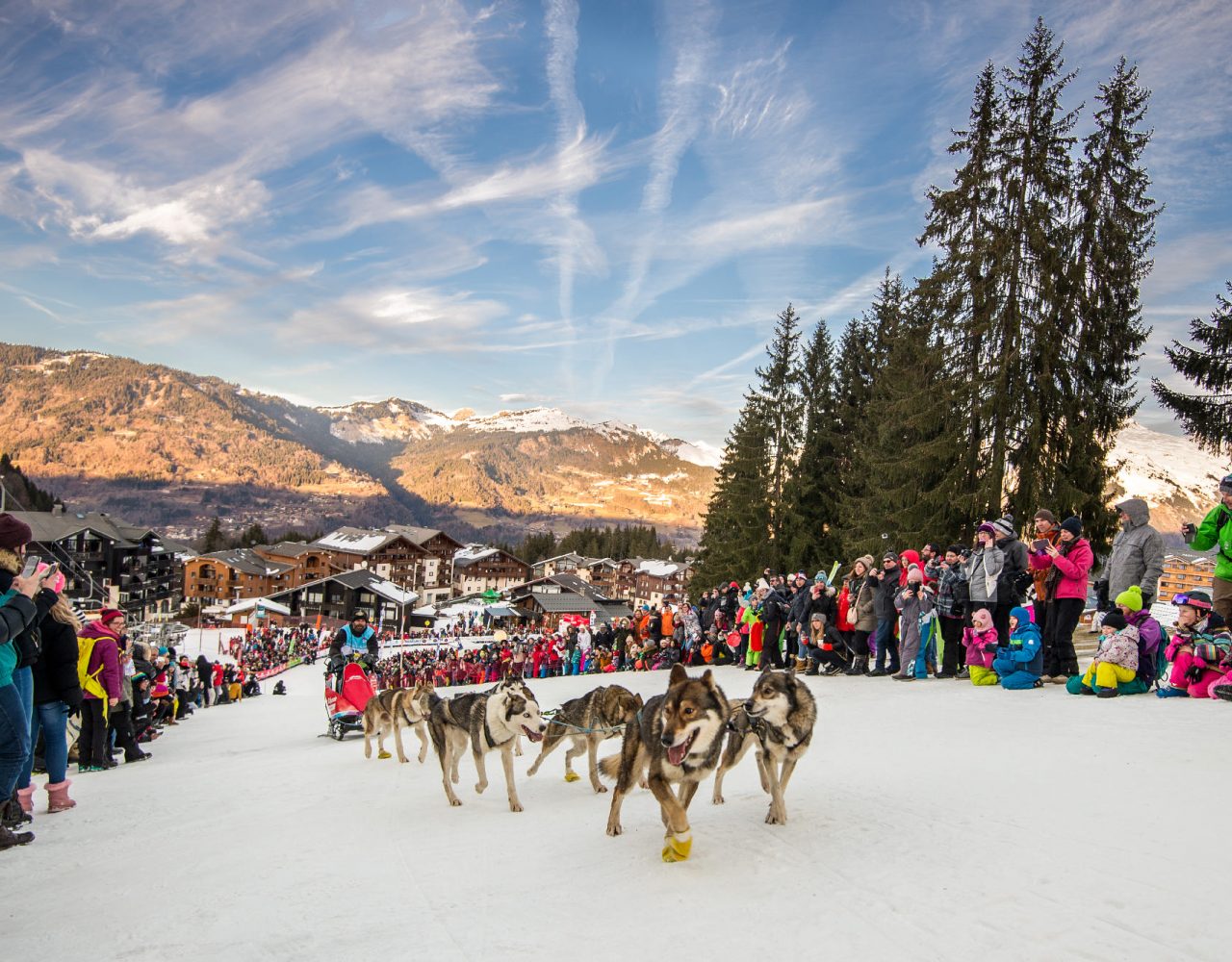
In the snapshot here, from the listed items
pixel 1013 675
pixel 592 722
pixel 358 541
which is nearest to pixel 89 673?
pixel 592 722

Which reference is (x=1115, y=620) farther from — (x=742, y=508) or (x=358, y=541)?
(x=358, y=541)

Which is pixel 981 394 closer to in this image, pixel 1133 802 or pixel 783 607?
pixel 783 607

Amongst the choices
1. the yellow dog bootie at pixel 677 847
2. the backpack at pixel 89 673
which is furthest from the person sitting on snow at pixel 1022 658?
the backpack at pixel 89 673

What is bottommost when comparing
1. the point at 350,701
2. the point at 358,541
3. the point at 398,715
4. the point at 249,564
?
the point at 350,701

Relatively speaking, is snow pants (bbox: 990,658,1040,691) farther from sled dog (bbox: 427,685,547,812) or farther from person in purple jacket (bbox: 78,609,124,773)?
person in purple jacket (bbox: 78,609,124,773)

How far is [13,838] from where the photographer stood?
17.6ft

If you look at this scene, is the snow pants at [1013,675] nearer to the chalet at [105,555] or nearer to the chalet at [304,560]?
the chalet at [105,555]

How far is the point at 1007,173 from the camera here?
815 inches

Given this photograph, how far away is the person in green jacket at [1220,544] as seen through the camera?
7414 mm

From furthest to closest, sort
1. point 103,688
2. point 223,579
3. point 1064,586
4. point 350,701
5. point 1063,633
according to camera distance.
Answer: point 223,579, point 350,701, point 1063,633, point 1064,586, point 103,688

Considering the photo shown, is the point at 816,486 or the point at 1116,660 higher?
the point at 816,486

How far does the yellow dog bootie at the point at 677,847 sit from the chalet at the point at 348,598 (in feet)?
259

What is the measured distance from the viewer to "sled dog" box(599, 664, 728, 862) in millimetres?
4242

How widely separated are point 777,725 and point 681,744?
1071 mm
